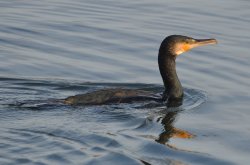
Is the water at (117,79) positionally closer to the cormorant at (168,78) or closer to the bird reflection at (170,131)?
the bird reflection at (170,131)

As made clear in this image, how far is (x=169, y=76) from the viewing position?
1560 cm

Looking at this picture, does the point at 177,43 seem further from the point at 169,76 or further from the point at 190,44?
the point at 169,76

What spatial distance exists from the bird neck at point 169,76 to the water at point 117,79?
224 mm

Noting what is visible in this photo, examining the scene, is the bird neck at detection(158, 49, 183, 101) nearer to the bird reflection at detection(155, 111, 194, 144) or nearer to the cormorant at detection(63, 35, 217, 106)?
the cormorant at detection(63, 35, 217, 106)

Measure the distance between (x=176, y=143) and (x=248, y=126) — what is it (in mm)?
1419

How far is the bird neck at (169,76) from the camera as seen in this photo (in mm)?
15484

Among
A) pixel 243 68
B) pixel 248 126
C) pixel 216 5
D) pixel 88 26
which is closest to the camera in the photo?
pixel 248 126

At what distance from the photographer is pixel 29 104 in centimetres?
1423

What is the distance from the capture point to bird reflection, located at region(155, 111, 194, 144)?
13109 millimetres

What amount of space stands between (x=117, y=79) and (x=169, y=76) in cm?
123

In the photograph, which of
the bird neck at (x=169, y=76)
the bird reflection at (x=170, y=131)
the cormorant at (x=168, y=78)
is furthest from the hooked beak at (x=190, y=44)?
the bird reflection at (x=170, y=131)

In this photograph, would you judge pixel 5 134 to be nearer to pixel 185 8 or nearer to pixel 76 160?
pixel 76 160

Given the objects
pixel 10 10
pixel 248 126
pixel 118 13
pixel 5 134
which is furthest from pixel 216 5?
pixel 5 134

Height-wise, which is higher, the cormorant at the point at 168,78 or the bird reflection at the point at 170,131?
the cormorant at the point at 168,78
